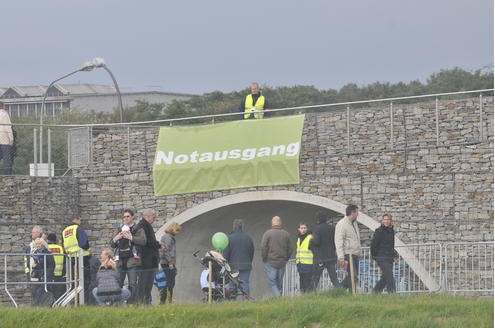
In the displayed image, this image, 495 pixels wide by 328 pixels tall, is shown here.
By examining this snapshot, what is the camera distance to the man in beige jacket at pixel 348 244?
74.2 feet

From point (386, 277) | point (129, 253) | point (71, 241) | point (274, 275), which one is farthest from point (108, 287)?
point (386, 277)

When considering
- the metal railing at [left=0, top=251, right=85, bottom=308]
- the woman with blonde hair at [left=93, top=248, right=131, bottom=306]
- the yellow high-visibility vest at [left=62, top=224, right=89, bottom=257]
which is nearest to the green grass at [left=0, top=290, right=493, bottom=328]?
the woman with blonde hair at [left=93, top=248, right=131, bottom=306]

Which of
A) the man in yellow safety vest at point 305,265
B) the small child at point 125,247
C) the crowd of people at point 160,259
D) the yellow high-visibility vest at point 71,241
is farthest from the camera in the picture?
the yellow high-visibility vest at point 71,241

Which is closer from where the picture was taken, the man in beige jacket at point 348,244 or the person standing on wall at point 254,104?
the man in beige jacket at point 348,244

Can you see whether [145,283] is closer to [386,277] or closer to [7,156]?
[386,277]

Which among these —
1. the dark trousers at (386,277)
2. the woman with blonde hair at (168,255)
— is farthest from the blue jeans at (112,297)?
the dark trousers at (386,277)

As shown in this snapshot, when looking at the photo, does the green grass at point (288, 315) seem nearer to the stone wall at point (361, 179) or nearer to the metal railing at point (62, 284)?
the metal railing at point (62, 284)

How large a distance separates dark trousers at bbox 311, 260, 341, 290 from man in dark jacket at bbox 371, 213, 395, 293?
79 cm

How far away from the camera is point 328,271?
23672mm

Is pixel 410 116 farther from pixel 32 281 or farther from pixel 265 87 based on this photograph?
pixel 265 87

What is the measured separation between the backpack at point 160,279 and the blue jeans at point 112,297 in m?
1.66

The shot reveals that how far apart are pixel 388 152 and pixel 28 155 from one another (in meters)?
26.6

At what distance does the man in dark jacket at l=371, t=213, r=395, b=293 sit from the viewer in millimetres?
22844

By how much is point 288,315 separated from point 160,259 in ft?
16.2
